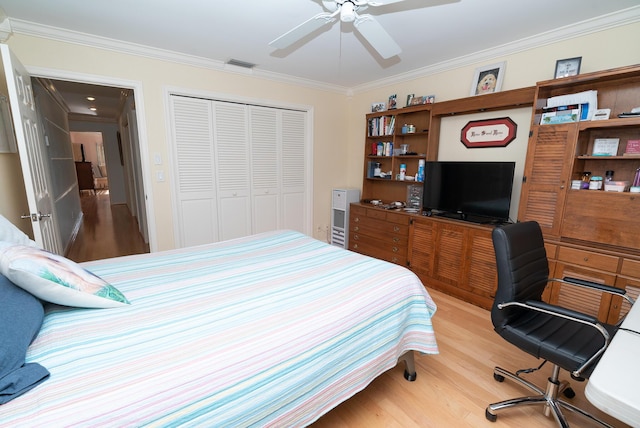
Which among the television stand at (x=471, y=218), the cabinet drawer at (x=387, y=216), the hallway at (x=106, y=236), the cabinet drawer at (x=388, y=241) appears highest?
the television stand at (x=471, y=218)

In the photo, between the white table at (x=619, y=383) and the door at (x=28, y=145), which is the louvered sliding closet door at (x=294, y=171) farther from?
the white table at (x=619, y=383)

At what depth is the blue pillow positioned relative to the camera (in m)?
0.78

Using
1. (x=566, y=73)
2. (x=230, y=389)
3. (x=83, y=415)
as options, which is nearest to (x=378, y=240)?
(x=566, y=73)

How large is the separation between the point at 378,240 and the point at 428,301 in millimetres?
1905

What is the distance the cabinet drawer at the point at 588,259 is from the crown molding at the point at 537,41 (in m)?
1.78

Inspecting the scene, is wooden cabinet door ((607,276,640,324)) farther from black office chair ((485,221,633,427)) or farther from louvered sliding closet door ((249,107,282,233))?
louvered sliding closet door ((249,107,282,233))

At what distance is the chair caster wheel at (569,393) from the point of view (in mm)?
1698

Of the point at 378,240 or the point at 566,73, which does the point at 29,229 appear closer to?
the point at 378,240

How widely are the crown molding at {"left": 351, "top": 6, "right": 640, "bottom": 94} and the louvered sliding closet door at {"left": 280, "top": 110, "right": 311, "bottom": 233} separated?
1.50 m

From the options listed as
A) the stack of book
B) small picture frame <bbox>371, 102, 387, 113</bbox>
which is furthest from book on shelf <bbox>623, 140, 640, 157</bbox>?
small picture frame <bbox>371, 102, 387, 113</bbox>

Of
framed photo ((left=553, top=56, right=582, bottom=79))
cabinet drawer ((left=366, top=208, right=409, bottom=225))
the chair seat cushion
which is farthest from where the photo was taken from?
cabinet drawer ((left=366, top=208, right=409, bottom=225))

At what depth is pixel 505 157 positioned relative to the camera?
9.47 feet

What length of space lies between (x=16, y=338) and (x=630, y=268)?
3.28 m

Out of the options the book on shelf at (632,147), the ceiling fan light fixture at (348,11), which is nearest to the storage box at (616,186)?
the book on shelf at (632,147)
